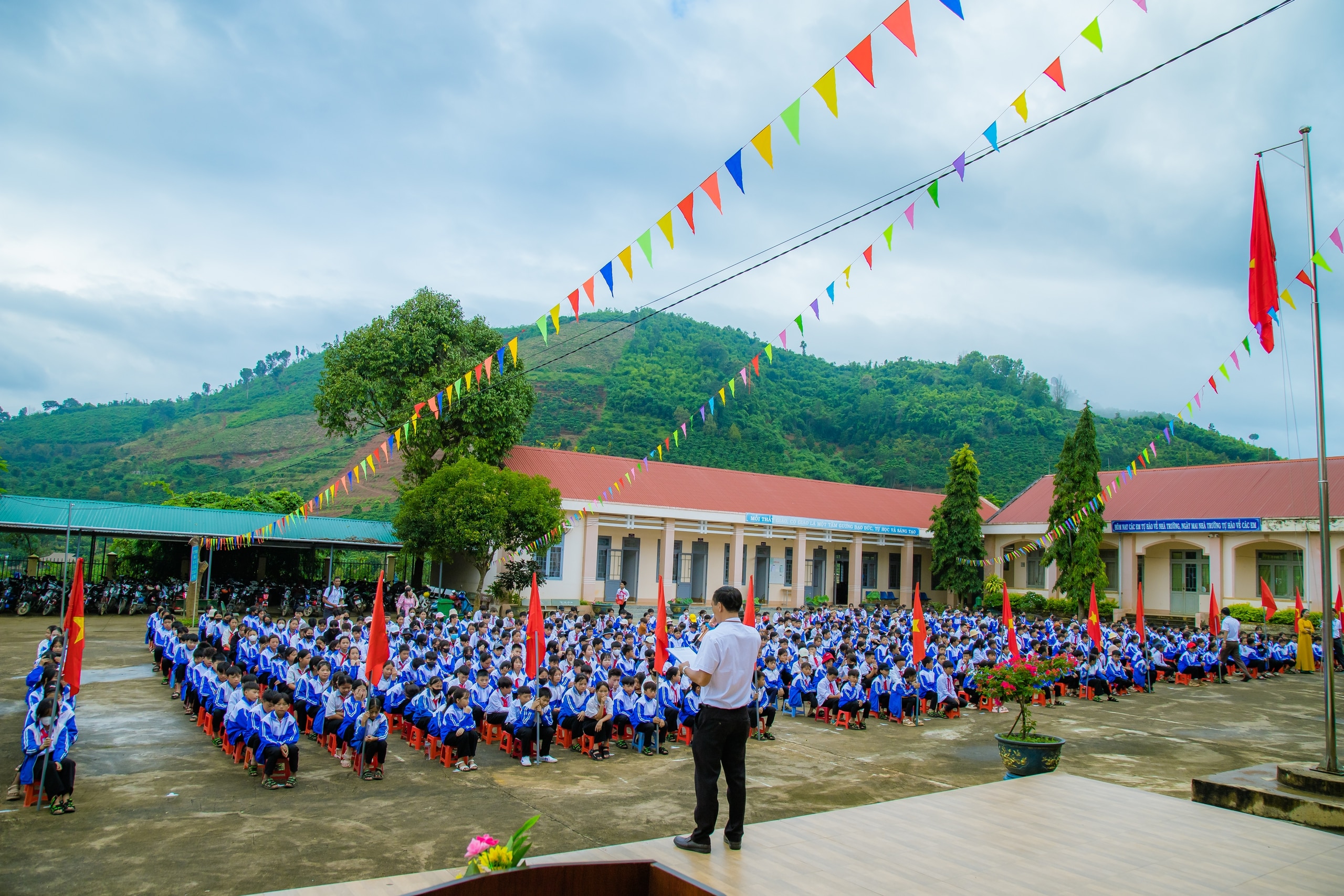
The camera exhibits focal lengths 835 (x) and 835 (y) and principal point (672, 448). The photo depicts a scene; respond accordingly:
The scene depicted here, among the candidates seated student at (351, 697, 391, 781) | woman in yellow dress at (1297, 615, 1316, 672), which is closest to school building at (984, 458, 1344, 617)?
woman in yellow dress at (1297, 615, 1316, 672)

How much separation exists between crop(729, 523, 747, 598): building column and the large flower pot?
799 inches

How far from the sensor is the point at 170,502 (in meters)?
37.2

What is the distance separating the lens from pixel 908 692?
12.2m

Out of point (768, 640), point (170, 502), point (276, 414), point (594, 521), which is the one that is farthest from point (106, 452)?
point (768, 640)

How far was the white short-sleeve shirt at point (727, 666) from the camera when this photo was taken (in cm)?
455

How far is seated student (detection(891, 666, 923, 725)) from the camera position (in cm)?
1214

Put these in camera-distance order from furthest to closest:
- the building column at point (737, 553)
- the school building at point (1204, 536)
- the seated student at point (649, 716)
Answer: the building column at point (737, 553) < the school building at point (1204, 536) < the seated student at point (649, 716)

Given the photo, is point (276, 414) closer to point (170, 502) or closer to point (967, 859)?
point (170, 502)

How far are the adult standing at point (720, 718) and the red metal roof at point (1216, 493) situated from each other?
2595cm

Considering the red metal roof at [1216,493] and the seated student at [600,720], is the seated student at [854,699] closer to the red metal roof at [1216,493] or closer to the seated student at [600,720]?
the seated student at [600,720]

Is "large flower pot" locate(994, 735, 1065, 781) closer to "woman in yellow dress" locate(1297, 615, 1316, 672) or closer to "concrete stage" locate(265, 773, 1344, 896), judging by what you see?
"concrete stage" locate(265, 773, 1344, 896)

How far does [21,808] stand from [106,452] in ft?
233

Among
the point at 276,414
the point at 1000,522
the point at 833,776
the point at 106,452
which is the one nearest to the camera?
the point at 833,776

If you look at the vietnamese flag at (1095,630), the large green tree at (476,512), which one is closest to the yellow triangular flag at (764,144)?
the vietnamese flag at (1095,630)
